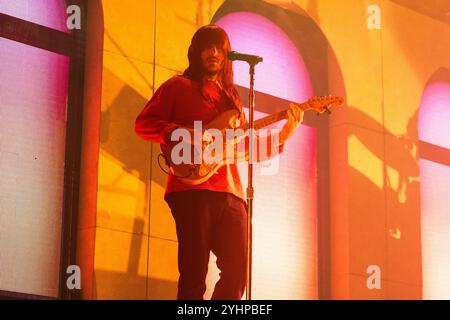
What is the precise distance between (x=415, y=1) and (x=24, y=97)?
3411mm

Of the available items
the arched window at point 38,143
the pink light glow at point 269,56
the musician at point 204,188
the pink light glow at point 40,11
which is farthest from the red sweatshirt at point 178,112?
the pink light glow at point 269,56

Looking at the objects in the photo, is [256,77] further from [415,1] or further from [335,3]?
[415,1]

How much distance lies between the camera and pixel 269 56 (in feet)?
23.0

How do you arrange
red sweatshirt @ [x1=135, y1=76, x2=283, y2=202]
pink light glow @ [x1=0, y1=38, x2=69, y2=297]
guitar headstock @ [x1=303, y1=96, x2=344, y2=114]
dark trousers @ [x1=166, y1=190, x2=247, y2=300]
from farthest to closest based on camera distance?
1. guitar headstock @ [x1=303, y1=96, x2=344, y2=114]
2. pink light glow @ [x1=0, y1=38, x2=69, y2=297]
3. red sweatshirt @ [x1=135, y1=76, x2=283, y2=202]
4. dark trousers @ [x1=166, y1=190, x2=247, y2=300]

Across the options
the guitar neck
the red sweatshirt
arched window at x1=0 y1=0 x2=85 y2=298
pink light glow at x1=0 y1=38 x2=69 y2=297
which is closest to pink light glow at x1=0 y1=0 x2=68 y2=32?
arched window at x1=0 y1=0 x2=85 y2=298

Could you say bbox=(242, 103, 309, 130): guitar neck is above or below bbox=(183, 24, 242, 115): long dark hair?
below

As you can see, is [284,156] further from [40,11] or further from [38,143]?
[40,11]

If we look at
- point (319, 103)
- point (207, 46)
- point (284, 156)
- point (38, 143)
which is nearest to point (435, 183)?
point (284, 156)

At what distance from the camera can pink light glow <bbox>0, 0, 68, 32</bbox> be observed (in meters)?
5.79

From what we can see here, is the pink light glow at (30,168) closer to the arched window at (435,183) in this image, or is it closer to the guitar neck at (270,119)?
the guitar neck at (270,119)

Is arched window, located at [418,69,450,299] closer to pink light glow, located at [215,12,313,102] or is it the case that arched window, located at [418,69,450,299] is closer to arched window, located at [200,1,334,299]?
arched window, located at [200,1,334,299]

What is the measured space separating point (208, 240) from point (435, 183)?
2903 millimetres

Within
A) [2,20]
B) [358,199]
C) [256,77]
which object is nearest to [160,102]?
[2,20]

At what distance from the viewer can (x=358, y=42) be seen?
736 cm
